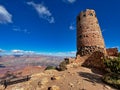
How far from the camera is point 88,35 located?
104 ft

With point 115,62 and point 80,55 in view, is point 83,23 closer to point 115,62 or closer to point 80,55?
point 80,55

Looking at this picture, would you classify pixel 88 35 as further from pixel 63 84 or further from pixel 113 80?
pixel 63 84

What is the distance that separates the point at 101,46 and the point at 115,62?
839cm

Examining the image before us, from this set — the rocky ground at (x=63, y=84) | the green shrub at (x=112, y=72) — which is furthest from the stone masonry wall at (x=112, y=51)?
the rocky ground at (x=63, y=84)

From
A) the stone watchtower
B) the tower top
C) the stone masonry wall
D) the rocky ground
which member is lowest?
the rocky ground

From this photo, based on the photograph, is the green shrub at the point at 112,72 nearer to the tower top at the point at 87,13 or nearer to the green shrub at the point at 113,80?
the green shrub at the point at 113,80

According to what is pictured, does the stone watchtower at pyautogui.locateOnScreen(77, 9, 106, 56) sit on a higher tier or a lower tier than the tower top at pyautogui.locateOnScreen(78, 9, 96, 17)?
lower

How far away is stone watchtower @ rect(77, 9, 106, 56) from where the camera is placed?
31172 millimetres

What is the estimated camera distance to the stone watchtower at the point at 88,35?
1227 inches

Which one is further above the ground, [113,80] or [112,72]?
[112,72]

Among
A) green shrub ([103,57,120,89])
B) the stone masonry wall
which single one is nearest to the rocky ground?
green shrub ([103,57,120,89])

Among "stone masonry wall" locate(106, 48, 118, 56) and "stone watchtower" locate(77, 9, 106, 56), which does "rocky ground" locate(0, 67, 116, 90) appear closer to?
"stone watchtower" locate(77, 9, 106, 56)

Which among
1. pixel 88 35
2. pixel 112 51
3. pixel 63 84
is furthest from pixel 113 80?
pixel 112 51

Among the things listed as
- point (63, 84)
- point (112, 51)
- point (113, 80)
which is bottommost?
point (63, 84)
